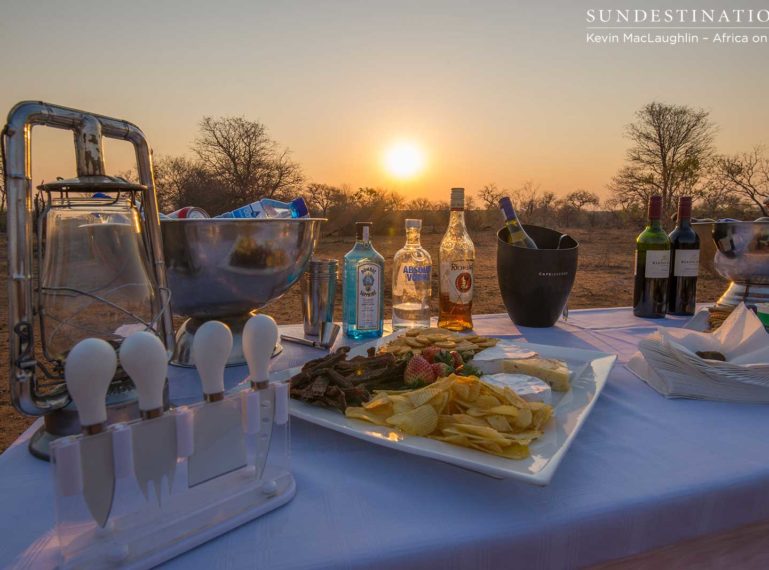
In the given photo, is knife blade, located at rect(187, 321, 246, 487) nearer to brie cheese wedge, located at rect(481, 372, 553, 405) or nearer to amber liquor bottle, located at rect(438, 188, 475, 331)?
brie cheese wedge, located at rect(481, 372, 553, 405)

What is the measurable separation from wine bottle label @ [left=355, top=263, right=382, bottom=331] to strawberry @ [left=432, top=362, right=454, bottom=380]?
15.2 inches

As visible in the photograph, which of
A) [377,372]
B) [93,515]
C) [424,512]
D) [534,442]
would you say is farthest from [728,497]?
[93,515]

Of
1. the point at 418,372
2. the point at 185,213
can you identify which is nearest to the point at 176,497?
the point at 418,372

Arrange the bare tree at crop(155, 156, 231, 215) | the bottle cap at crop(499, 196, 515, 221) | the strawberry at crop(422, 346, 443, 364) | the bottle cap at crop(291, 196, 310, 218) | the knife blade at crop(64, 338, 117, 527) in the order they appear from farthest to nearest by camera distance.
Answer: the bare tree at crop(155, 156, 231, 215) → the bottle cap at crop(499, 196, 515, 221) → the bottle cap at crop(291, 196, 310, 218) → the strawberry at crop(422, 346, 443, 364) → the knife blade at crop(64, 338, 117, 527)

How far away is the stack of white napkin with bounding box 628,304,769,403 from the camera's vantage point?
76 centimetres

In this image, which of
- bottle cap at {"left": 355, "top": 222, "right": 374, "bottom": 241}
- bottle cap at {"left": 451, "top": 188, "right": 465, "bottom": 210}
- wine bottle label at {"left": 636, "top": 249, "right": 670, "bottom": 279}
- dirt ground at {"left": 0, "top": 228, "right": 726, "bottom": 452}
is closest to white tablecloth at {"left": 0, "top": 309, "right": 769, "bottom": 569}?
bottle cap at {"left": 355, "top": 222, "right": 374, "bottom": 241}

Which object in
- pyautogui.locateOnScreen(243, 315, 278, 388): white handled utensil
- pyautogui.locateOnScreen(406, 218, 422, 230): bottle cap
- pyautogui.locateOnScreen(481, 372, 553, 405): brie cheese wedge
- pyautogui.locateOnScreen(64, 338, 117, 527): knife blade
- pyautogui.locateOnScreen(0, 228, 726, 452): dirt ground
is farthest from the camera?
pyautogui.locateOnScreen(0, 228, 726, 452): dirt ground

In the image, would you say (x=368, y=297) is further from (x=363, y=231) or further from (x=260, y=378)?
(x=260, y=378)

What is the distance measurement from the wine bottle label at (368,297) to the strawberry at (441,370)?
39cm

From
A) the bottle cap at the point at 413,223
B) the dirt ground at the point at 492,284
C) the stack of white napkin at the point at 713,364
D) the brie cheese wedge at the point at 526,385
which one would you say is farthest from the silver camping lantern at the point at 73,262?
the dirt ground at the point at 492,284

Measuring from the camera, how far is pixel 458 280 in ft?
4.03

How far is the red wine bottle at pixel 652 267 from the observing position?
4.53 ft

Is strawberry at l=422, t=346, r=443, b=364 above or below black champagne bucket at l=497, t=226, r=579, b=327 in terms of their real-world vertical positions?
below

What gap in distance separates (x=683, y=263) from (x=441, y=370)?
104cm
